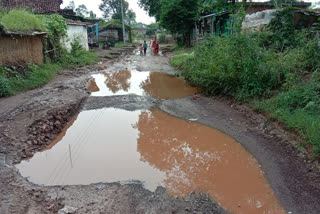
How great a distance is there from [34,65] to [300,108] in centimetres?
900

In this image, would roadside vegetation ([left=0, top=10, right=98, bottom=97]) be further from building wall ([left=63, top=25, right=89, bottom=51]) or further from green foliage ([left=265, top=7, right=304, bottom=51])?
green foliage ([left=265, top=7, right=304, bottom=51])

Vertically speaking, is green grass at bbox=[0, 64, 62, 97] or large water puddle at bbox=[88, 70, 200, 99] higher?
green grass at bbox=[0, 64, 62, 97]

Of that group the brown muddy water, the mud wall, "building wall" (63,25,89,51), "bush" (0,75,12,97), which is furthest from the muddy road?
"building wall" (63,25,89,51)

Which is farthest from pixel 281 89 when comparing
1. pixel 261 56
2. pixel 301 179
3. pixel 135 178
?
pixel 135 178

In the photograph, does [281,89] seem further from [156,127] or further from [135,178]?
[135,178]

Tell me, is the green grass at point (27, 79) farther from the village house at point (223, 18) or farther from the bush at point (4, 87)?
the village house at point (223, 18)

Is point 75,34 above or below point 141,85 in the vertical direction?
above

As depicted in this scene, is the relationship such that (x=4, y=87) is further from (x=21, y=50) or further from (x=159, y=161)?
(x=159, y=161)

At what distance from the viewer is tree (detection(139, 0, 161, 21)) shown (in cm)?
2897

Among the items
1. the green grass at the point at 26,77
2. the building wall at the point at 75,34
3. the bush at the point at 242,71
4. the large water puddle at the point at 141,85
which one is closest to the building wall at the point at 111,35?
the building wall at the point at 75,34

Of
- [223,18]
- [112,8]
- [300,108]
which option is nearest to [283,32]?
[300,108]

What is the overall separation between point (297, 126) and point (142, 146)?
113 inches

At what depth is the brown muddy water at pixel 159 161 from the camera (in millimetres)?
3410

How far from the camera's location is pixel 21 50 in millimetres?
8852
